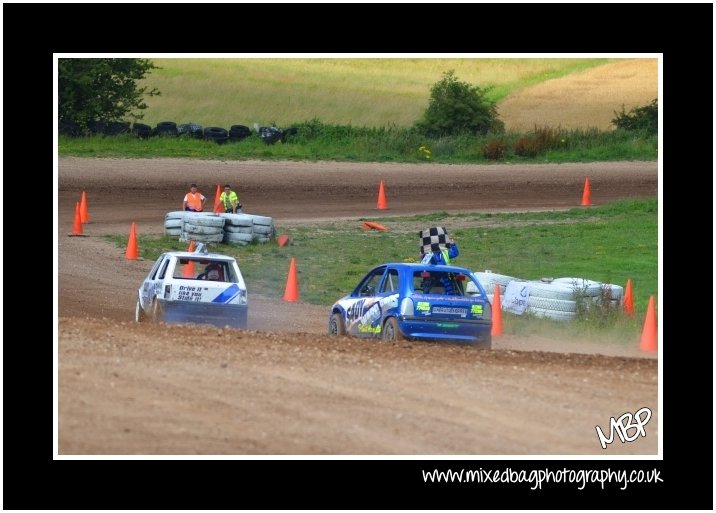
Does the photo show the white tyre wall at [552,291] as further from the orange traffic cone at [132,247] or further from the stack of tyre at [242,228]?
the orange traffic cone at [132,247]

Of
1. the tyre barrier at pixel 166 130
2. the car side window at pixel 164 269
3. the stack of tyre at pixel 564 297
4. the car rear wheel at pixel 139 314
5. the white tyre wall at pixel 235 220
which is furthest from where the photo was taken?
the tyre barrier at pixel 166 130

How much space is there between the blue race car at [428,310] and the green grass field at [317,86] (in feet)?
114

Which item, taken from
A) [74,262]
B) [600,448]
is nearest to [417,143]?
[74,262]

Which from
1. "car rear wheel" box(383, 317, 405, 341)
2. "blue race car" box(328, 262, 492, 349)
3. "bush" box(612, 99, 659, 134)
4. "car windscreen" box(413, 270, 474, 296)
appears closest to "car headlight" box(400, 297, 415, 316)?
"blue race car" box(328, 262, 492, 349)

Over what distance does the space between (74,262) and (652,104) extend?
31233mm

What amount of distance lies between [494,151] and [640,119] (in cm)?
739

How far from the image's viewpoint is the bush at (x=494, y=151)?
149 feet

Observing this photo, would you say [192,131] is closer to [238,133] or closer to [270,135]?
[238,133]

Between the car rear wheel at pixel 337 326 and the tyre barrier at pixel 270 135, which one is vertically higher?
the tyre barrier at pixel 270 135

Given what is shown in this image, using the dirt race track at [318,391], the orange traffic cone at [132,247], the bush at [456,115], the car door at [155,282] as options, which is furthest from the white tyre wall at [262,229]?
the bush at [456,115]

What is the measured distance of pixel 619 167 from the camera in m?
43.6

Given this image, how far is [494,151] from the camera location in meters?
45.6

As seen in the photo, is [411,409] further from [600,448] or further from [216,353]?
[216,353]

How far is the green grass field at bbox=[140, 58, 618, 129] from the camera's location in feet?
177
